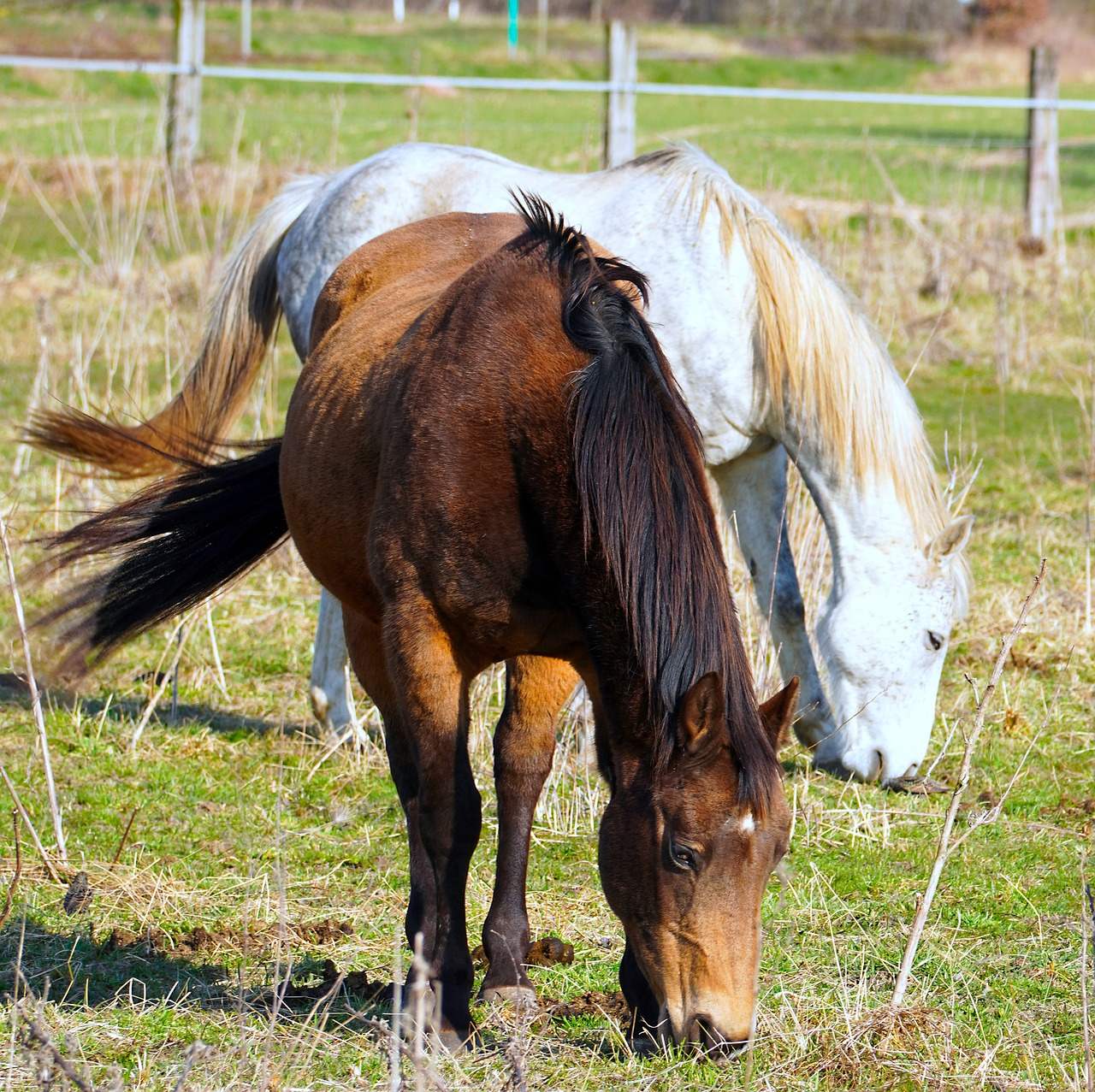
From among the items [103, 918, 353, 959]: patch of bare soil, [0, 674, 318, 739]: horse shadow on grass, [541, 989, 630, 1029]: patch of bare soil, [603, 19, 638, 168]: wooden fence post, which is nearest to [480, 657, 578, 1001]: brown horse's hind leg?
[541, 989, 630, 1029]: patch of bare soil

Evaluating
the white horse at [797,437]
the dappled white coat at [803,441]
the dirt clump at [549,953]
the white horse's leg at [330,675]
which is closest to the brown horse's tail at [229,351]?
the white horse at [797,437]

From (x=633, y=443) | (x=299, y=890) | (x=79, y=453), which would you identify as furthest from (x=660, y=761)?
(x=79, y=453)

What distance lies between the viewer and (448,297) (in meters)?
2.67

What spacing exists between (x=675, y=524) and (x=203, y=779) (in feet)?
7.83

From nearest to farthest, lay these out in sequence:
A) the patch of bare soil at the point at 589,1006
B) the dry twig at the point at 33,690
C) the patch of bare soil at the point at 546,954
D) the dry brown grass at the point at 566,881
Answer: the dry brown grass at the point at 566,881 < the patch of bare soil at the point at 589,1006 < the patch of bare soil at the point at 546,954 < the dry twig at the point at 33,690

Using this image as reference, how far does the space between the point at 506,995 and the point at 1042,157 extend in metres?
10.2

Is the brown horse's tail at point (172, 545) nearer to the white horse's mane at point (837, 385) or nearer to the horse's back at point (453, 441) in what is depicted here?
the horse's back at point (453, 441)

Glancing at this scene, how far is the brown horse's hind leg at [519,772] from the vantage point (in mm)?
2688

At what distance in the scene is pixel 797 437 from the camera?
13.6ft

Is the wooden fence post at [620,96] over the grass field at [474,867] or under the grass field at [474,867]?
over

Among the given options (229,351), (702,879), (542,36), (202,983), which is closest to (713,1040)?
(702,879)

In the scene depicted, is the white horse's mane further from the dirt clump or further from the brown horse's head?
the brown horse's head

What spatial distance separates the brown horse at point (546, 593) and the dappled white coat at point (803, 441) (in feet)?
3.97

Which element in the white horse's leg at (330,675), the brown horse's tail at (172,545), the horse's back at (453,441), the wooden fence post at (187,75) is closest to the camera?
the horse's back at (453,441)
